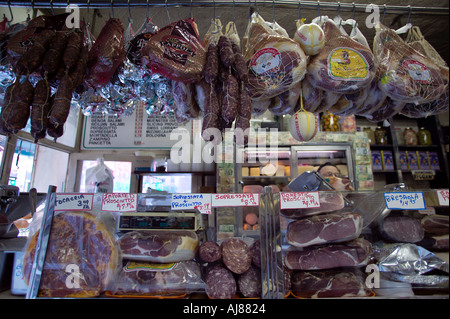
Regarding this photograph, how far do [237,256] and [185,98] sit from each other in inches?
46.7

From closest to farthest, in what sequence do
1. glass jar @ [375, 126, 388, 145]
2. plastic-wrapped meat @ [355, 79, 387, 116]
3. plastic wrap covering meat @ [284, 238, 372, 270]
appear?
plastic wrap covering meat @ [284, 238, 372, 270]
plastic-wrapped meat @ [355, 79, 387, 116]
glass jar @ [375, 126, 388, 145]

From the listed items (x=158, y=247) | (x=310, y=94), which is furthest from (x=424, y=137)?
(x=158, y=247)

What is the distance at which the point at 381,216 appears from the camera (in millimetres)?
1612

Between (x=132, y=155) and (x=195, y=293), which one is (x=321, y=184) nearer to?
(x=195, y=293)

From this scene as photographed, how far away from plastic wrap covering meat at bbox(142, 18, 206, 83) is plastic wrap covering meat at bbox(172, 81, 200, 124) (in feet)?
0.52

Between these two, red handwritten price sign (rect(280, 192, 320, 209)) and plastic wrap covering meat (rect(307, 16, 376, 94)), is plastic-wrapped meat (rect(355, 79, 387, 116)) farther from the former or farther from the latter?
red handwritten price sign (rect(280, 192, 320, 209))

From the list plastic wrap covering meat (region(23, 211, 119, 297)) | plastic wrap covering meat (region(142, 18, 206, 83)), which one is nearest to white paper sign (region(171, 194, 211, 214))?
plastic wrap covering meat (region(23, 211, 119, 297))

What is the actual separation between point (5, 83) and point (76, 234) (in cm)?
133

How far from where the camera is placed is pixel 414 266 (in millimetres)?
1438

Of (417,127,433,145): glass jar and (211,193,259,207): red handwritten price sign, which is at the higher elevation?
(417,127,433,145): glass jar

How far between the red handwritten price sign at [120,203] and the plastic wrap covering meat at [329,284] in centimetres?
108

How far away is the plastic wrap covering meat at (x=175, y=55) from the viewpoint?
157 cm

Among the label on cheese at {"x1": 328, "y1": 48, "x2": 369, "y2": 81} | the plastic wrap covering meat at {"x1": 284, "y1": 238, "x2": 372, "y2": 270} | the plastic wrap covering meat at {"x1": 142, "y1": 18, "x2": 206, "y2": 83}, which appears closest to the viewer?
the plastic wrap covering meat at {"x1": 284, "y1": 238, "x2": 372, "y2": 270}

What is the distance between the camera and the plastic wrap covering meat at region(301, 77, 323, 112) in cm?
204
